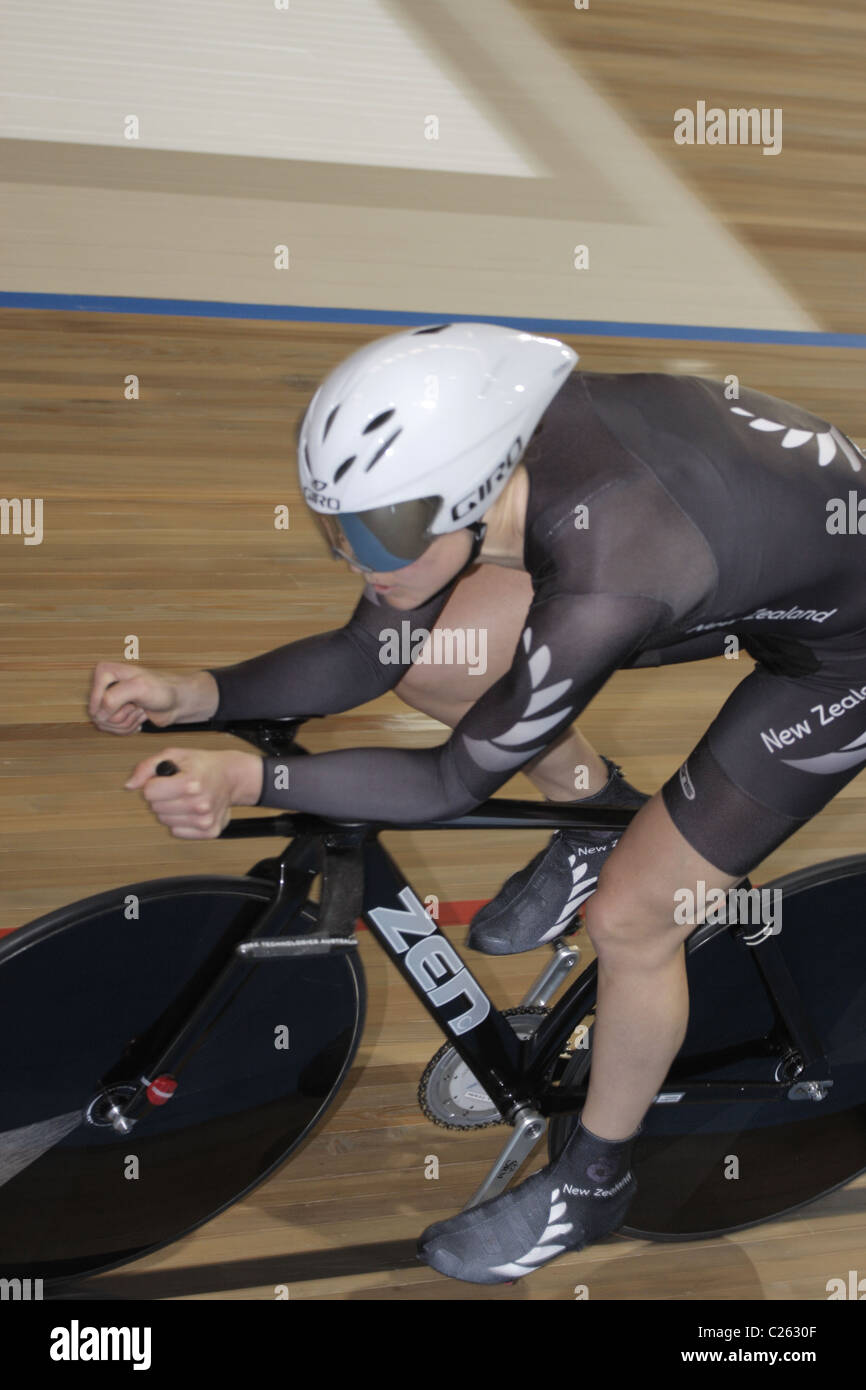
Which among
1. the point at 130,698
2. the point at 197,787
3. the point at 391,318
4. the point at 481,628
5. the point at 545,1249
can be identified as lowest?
the point at 545,1249

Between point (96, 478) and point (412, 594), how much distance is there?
238 cm

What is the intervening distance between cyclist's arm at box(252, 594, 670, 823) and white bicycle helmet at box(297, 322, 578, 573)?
0.16 metres

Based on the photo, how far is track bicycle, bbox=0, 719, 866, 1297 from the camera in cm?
178

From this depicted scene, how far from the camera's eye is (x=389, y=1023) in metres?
2.52

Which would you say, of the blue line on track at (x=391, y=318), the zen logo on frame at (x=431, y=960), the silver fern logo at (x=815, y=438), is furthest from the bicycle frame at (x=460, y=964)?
the blue line on track at (x=391, y=318)

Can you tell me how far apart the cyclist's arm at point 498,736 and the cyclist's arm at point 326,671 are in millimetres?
236

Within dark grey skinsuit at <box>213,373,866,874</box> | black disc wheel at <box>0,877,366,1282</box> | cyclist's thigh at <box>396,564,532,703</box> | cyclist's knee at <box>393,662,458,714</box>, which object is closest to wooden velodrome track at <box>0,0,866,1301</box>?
black disc wheel at <box>0,877,366,1282</box>

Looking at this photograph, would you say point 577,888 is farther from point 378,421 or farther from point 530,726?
point 378,421

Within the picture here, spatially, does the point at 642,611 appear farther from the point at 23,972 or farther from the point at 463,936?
the point at 463,936

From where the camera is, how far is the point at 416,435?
1438 mm

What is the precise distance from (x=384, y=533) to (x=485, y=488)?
120 millimetres

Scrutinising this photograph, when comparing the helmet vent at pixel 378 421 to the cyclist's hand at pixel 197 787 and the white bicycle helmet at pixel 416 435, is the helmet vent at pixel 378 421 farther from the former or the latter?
the cyclist's hand at pixel 197 787

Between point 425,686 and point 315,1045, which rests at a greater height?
point 425,686

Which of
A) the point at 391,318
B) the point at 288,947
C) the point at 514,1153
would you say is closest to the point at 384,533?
the point at 288,947
